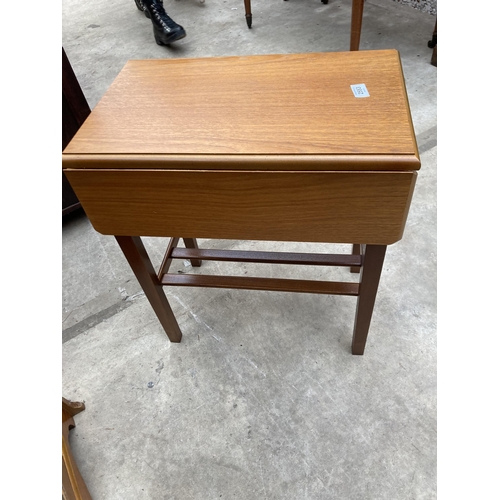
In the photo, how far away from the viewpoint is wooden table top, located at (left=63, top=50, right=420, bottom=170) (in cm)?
74

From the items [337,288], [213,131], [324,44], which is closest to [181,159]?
[213,131]

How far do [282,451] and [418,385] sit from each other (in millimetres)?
452

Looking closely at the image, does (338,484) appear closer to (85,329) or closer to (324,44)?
(85,329)

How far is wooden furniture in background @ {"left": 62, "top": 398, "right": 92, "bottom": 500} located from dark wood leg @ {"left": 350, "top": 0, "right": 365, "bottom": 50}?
2.10m

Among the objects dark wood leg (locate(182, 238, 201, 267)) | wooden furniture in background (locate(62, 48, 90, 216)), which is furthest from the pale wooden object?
wooden furniture in background (locate(62, 48, 90, 216))

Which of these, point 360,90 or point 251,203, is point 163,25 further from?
point 251,203

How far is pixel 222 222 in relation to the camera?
0.88m

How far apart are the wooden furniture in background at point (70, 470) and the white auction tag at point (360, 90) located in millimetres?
1055

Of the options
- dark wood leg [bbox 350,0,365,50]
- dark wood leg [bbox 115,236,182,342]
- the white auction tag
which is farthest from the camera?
dark wood leg [bbox 350,0,365,50]

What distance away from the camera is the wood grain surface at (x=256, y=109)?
757 millimetres

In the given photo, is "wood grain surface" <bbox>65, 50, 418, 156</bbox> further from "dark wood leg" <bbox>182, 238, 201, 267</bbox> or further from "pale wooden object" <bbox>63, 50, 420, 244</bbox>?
"dark wood leg" <bbox>182, 238, 201, 267</bbox>

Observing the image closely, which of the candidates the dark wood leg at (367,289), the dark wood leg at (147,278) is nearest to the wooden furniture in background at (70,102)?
the dark wood leg at (147,278)

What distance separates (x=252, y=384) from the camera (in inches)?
49.0

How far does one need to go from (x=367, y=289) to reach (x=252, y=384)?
19.3 inches
